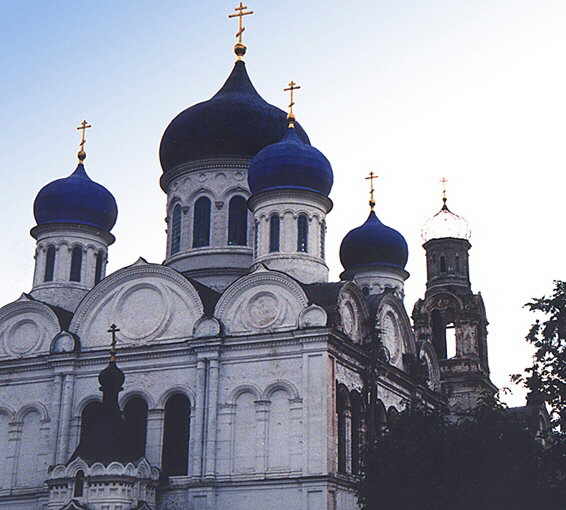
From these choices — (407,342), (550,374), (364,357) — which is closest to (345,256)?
(407,342)

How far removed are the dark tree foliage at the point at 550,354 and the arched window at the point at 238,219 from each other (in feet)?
32.5

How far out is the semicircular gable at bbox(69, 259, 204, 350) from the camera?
75.9ft

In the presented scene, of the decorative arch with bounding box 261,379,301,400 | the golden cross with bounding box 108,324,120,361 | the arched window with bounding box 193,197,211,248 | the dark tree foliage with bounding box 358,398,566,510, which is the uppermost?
the arched window with bounding box 193,197,211,248

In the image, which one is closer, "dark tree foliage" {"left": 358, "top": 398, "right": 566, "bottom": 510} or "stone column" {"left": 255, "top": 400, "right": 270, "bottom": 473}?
"dark tree foliage" {"left": 358, "top": 398, "right": 566, "bottom": 510}

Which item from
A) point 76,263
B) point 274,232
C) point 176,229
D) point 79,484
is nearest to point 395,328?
point 274,232

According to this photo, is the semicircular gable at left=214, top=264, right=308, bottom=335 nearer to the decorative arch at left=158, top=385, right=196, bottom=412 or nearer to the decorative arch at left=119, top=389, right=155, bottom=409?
the decorative arch at left=158, top=385, right=196, bottom=412

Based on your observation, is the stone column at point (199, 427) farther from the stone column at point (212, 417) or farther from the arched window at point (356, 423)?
the arched window at point (356, 423)

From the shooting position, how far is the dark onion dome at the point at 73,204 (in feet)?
87.4

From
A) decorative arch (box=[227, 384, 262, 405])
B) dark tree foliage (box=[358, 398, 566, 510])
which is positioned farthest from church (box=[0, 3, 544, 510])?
dark tree foliage (box=[358, 398, 566, 510])

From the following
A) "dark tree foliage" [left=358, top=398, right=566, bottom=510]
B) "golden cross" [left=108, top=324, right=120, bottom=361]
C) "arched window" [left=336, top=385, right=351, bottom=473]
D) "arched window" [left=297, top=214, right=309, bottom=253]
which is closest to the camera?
"dark tree foliage" [left=358, top=398, right=566, bottom=510]

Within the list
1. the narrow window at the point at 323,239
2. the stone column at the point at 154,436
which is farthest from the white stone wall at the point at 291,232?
the stone column at the point at 154,436

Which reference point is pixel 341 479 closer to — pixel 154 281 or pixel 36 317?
pixel 154 281

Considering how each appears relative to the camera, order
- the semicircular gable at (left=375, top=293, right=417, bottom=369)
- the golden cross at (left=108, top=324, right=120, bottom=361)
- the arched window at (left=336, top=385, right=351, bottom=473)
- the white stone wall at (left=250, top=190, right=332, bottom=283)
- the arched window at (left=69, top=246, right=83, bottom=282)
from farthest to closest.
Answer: the arched window at (left=69, top=246, right=83, bottom=282) → the semicircular gable at (left=375, top=293, right=417, bottom=369) → the white stone wall at (left=250, top=190, right=332, bottom=283) → the golden cross at (left=108, top=324, right=120, bottom=361) → the arched window at (left=336, top=385, right=351, bottom=473)

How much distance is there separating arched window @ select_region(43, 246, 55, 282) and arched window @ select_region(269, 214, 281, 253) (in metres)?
5.93
